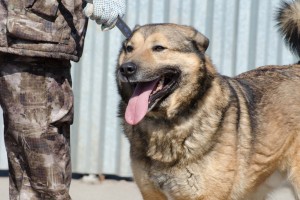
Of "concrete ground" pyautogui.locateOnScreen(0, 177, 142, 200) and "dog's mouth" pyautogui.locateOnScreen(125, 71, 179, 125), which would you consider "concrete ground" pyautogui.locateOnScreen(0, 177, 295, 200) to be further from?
"dog's mouth" pyautogui.locateOnScreen(125, 71, 179, 125)

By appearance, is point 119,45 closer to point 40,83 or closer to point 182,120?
point 182,120

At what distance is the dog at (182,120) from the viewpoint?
400 cm

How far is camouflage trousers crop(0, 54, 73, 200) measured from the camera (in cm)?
394

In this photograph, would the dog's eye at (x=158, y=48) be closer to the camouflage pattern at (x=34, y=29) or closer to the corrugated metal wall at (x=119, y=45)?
the camouflage pattern at (x=34, y=29)

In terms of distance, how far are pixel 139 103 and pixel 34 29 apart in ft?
2.13

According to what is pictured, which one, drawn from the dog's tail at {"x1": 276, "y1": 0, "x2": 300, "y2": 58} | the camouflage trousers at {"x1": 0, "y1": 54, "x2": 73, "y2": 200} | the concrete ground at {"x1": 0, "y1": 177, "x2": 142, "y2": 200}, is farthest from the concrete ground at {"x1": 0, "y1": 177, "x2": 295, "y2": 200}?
the camouflage trousers at {"x1": 0, "y1": 54, "x2": 73, "y2": 200}

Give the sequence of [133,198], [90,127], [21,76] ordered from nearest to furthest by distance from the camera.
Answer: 1. [21,76]
2. [133,198]
3. [90,127]

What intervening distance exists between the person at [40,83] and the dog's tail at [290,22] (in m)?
1.55

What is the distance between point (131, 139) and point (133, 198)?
2.06 metres

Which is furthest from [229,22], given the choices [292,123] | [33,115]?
[33,115]

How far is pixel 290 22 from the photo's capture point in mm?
5180

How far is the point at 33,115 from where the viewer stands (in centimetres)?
398

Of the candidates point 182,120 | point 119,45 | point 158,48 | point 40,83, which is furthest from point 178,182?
point 119,45

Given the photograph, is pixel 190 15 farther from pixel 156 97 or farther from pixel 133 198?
pixel 156 97
